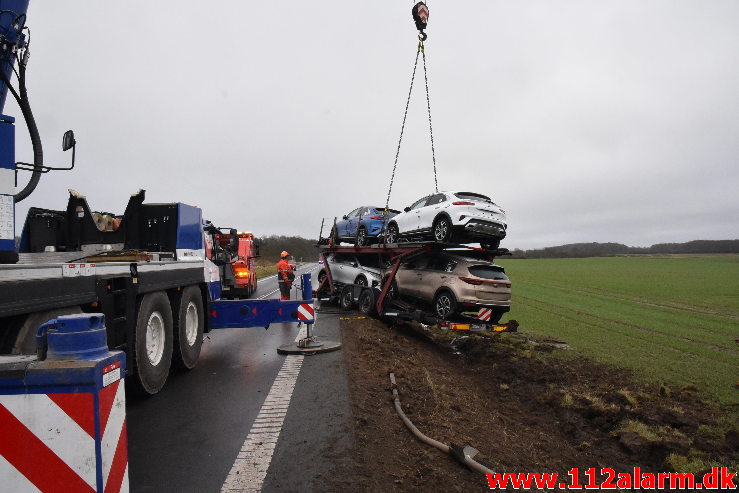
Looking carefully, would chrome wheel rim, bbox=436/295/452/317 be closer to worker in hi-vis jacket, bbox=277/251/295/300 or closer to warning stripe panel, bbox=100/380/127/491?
worker in hi-vis jacket, bbox=277/251/295/300

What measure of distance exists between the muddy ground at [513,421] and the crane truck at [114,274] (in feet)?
8.20

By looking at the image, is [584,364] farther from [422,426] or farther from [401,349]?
[422,426]

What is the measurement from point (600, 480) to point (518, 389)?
9.50 ft

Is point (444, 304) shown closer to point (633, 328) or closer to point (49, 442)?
point (633, 328)

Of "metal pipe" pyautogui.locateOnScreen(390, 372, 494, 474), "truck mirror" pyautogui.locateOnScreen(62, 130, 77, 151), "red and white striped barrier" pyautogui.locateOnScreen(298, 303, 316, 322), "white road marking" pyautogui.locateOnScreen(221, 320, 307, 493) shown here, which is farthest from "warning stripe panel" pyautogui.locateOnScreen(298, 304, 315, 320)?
"truck mirror" pyautogui.locateOnScreen(62, 130, 77, 151)

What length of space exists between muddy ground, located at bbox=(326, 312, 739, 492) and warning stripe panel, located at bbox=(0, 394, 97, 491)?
2.10m

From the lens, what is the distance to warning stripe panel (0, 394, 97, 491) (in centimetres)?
187

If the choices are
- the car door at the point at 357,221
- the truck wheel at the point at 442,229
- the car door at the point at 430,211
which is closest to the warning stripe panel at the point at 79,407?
the truck wheel at the point at 442,229

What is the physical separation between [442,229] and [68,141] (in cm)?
788

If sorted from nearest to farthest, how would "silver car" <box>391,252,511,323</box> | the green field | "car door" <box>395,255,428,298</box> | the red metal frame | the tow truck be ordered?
the green field → "silver car" <box>391,252,511,323</box> → the red metal frame → "car door" <box>395,255,428,298</box> → the tow truck

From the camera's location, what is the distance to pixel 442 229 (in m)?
11.1

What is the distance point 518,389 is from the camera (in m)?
7.60

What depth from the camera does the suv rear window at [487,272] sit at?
34.0 ft

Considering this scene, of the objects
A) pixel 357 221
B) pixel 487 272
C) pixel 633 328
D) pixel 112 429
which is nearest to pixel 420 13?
pixel 487 272
